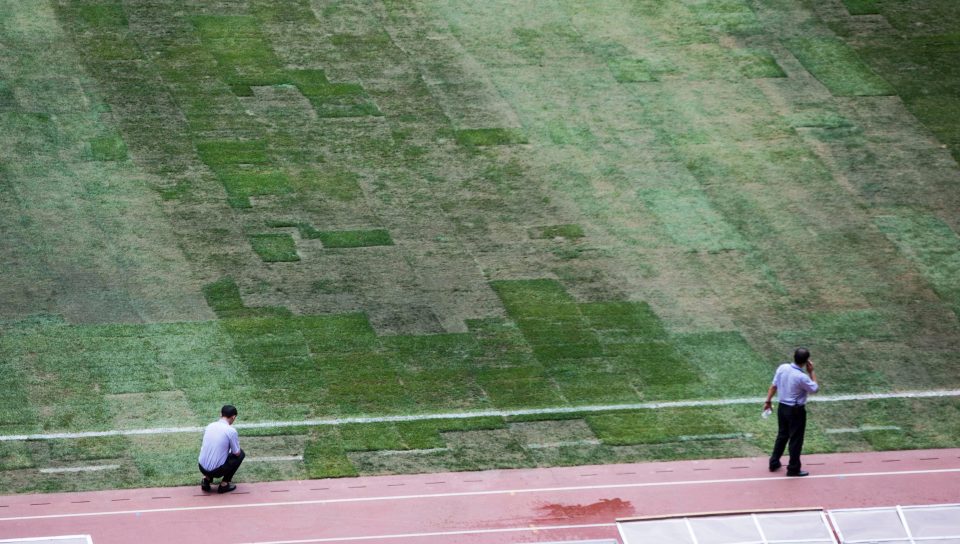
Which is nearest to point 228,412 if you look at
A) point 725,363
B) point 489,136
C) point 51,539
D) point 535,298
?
point 51,539

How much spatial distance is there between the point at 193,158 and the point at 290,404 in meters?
8.49

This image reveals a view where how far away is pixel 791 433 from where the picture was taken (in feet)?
61.2

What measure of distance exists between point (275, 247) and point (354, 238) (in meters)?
1.45

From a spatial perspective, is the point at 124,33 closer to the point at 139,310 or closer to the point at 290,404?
the point at 139,310

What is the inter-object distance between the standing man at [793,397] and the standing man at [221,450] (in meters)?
7.06

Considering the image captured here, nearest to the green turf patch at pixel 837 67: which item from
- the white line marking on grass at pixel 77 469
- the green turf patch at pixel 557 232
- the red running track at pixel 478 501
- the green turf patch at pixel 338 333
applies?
the green turf patch at pixel 557 232

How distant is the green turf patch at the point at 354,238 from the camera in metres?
25.2

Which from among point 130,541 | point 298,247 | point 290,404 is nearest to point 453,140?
point 298,247

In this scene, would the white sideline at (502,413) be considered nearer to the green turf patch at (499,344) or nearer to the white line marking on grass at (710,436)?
the white line marking on grass at (710,436)

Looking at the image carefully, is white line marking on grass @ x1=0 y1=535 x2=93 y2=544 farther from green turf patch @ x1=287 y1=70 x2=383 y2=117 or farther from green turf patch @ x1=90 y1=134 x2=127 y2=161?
green turf patch @ x1=287 y1=70 x2=383 y2=117

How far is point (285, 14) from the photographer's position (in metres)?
32.7

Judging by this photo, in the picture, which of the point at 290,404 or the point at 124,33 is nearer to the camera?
the point at 290,404

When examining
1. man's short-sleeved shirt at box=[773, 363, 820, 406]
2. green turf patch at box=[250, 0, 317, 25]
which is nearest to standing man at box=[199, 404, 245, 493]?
man's short-sleeved shirt at box=[773, 363, 820, 406]

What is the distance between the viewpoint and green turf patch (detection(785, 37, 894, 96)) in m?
30.6
